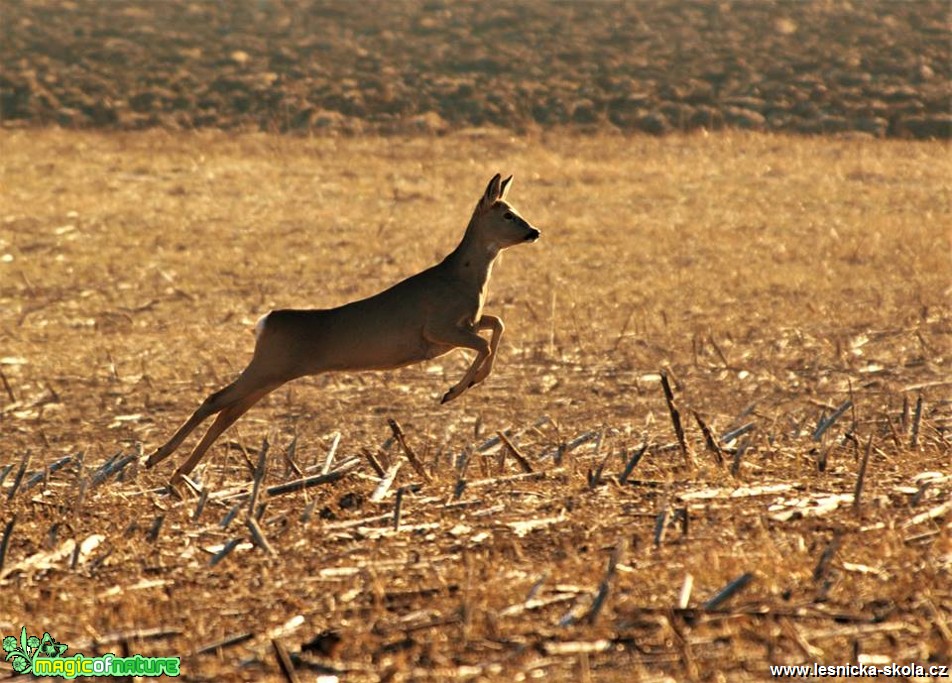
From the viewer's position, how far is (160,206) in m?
22.4

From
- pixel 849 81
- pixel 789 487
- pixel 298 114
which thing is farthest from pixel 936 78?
pixel 789 487

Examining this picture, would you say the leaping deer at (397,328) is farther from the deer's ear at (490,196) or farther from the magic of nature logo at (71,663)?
the magic of nature logo at (71,663)

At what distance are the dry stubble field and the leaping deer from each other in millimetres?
514

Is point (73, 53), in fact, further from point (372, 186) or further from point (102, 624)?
point (102, 624)

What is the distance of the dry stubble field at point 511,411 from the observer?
21.0ft

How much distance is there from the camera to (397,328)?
31.3 ft

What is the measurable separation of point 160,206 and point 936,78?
15.0 meters

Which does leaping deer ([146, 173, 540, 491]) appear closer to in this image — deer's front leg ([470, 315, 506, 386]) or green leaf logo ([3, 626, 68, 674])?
deer's front leg ([470, 315, 506, 386])

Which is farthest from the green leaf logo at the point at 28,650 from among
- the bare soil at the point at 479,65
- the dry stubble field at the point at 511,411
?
the bare soil at the point at 479,65

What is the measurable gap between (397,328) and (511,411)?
12.5 feet

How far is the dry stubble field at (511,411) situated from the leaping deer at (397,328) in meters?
0.51

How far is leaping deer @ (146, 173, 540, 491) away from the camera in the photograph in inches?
376

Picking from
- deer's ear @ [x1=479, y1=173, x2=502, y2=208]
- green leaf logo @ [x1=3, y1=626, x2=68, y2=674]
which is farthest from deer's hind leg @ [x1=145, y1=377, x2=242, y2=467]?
green leaf logo @ [x1=3, y1=626, x2=68, y2=674]

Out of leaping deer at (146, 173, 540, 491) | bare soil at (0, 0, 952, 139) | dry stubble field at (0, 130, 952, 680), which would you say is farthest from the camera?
bare soil at (0, 0, 952, 139)
